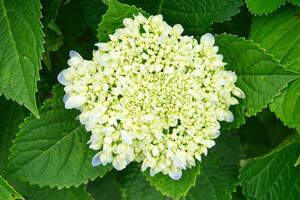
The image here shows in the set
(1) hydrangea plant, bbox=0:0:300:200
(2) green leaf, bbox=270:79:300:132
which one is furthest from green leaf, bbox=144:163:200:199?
(2) green leaf, bbox=270:79:300:132

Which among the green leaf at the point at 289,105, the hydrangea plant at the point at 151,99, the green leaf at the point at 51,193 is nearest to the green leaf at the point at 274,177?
the hydrangea plant at the point at 151,99

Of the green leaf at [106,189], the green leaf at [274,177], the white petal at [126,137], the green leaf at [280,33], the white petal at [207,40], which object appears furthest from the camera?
the green leaf at [106,189]

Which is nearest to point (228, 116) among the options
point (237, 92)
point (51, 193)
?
point (237, 92)

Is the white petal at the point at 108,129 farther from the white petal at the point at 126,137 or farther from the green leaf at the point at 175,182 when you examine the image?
the green leaf at the point at 175,182

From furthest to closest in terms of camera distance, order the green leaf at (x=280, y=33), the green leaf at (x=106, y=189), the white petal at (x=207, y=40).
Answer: the green leaf at (x=106, y=189) < the green leaf at (x=280, y=33) < the white petal at (x=207, y=40)

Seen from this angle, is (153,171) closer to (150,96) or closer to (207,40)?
(150,96)

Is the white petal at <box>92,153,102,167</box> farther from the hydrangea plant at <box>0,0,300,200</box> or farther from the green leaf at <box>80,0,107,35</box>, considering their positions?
the green leaf at <box>80,0,107,35</box>
